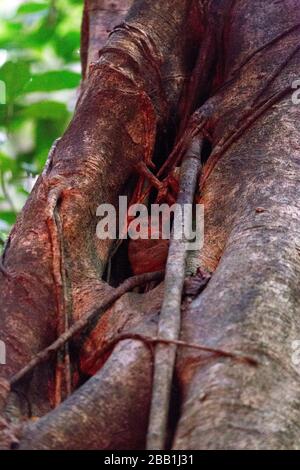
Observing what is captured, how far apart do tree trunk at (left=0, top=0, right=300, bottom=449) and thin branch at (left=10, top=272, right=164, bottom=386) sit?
0.02 meters

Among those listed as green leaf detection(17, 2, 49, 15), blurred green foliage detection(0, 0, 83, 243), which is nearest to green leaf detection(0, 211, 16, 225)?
blurred green foliage detection(0, 0, 83, 243)

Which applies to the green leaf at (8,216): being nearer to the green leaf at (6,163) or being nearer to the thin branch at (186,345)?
the green leaf at (6,163)

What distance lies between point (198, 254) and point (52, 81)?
1.57 metres

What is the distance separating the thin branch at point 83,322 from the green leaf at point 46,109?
1522 mm

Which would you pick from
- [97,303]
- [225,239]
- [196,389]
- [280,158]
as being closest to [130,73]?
[280,158]

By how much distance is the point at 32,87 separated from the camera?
9.37ft

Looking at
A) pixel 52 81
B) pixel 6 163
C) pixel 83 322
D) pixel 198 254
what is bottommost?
pixel 83 322

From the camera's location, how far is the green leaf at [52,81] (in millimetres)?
2859

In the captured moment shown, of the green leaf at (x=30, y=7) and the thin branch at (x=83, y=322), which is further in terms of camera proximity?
the green leaf at (x=30, y=7)

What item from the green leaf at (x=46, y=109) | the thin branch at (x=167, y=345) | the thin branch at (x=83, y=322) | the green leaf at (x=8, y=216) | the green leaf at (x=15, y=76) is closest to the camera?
the thin branch at (x=167, y=345)

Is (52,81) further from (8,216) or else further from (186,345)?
(186,345)

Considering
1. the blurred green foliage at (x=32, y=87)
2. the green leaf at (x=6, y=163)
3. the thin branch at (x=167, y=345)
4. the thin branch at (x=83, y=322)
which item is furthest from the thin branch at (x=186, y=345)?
the green leaf at (x=6, y=163)

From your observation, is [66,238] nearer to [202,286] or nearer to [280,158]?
[202,286]

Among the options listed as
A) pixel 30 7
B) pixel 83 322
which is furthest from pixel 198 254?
pixel 30 7
